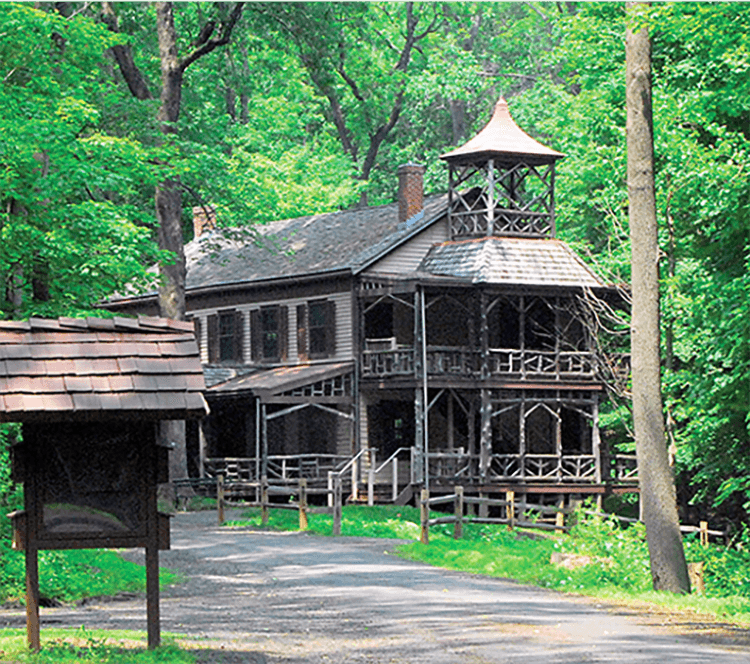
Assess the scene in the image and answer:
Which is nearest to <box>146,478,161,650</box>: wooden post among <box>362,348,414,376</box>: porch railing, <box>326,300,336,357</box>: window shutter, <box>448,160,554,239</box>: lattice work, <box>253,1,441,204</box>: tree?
<box>362,348,414,376</box>: porch railing

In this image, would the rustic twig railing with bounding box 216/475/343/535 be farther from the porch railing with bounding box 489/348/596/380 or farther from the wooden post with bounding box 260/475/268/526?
the porch railing with bounding box 489/348/596/380

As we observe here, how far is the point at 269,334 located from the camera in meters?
43.4

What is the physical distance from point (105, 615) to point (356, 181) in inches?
1703

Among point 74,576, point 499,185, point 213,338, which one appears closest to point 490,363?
point 499,185

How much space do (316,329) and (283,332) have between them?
5.19 ft

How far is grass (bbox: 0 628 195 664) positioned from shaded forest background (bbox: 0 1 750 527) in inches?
197

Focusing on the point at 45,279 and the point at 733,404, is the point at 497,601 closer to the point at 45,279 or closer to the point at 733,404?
the point at 733,404

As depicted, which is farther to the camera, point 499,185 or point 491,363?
point 499,185

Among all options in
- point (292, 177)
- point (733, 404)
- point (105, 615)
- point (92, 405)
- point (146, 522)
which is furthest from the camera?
point (292, 177)

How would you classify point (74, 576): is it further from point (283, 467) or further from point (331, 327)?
point (331, 327)

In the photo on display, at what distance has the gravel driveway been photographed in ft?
41.3

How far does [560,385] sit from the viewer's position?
38938 millimetres

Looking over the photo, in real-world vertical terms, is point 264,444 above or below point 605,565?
above

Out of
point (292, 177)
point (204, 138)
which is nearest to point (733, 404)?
point (204, 138)
